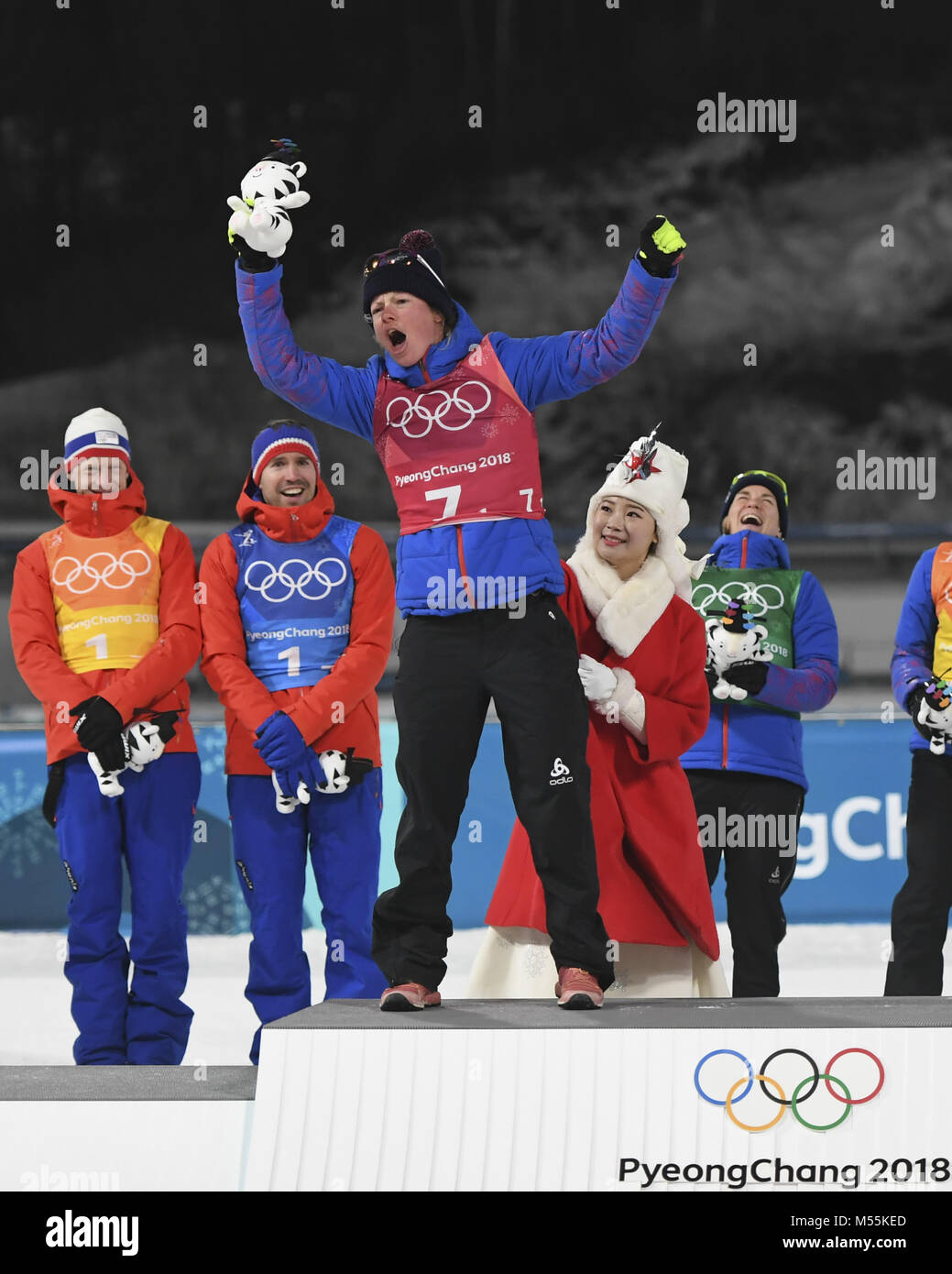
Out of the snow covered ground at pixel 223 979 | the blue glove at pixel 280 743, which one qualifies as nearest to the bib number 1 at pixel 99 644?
the blue glove at pixel 280 743

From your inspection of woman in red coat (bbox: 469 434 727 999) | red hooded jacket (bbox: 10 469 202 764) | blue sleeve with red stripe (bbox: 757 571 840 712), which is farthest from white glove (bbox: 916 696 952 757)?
red hooded jacket (bbox: 10 469 202 764)

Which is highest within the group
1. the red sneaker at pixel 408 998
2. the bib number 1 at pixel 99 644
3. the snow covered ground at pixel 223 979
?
the bib number 1 at pixel 99 644

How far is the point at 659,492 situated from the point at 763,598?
0.85 meters

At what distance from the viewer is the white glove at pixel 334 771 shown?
372cm

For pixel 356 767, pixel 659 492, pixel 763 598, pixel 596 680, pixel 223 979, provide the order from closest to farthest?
pixel 596 680 → pixel 659 492 → pixel 356 767 → pixel 763 598 → pixel 223 979

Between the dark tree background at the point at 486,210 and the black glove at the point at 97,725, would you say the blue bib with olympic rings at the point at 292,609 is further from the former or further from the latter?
the dark tree background at the point at 486,210

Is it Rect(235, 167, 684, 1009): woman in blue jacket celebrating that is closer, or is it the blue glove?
Rect(235, 167, 684, 1009): woman in blue jacket celebrating

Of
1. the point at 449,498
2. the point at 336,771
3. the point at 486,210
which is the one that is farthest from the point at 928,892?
the point at 486,210

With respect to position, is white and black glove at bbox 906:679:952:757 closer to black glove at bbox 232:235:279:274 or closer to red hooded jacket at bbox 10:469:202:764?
red hooded jacket at bbox 10:469:202:764

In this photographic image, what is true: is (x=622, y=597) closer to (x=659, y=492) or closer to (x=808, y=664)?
(x=659, y=492)

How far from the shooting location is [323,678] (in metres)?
3.78

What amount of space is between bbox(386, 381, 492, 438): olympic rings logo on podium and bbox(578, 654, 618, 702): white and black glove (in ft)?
1.94

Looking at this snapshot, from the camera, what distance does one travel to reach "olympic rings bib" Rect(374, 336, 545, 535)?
3084mm

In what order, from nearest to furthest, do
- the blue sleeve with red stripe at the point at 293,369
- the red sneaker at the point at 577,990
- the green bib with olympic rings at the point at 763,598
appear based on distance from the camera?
the red sneaker at the point at 577,990
the blue sleeve with red stripe at the point at 293,369
the green bib with olympic rings at the point at 763,598
